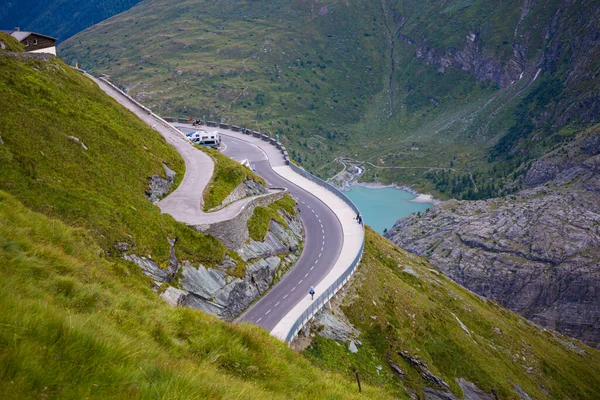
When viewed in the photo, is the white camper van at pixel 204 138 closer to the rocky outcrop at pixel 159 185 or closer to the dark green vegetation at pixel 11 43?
the rocky outcrop at pixel 159 185

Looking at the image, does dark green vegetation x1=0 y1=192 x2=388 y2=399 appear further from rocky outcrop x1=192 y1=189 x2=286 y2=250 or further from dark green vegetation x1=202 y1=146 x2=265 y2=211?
dark green vegetation x1=202 y1=146 x2=265 y2=211

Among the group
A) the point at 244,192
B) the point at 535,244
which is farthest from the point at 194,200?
the point at 535,244

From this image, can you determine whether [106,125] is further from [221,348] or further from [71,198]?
[221,348]

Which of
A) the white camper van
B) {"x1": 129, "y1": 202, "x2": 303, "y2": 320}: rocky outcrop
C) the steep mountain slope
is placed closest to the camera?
the steep mountain slope

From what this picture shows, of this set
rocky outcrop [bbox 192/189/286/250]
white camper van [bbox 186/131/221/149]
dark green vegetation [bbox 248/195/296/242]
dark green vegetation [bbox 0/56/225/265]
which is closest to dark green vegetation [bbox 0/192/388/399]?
dark green vegetation [bbox 0/56/225/265]

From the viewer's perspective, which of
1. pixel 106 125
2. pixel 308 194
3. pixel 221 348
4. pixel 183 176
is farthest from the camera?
pixel 308 194

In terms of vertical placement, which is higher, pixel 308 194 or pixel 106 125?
pixel 106 125

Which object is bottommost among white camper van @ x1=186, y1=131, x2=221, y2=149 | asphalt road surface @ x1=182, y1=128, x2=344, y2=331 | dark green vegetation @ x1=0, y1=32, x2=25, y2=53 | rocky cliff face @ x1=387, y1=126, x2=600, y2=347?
rocky cliff face @ x1=387, y1=126, x2=600, y2=347

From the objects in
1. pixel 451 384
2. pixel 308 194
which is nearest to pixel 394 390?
pixel 451 384
